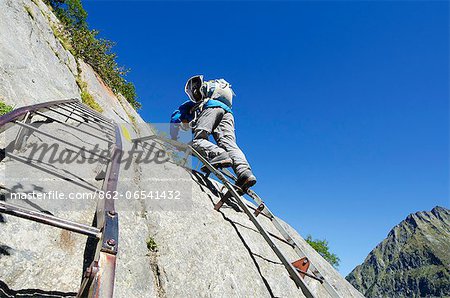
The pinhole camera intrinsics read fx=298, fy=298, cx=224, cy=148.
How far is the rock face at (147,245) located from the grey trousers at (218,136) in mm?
602

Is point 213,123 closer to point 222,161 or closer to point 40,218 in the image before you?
point 222,161

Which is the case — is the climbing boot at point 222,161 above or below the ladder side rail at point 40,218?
above

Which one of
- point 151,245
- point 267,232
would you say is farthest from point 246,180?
point 151,245

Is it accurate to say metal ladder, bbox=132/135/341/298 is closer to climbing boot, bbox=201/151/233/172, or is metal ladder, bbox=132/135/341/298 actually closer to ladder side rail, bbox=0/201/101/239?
climbing boot, bbox=201/151/233/172

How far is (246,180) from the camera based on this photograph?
5.21 m

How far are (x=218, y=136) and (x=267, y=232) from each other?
3028 millimetres

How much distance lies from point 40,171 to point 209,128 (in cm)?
324

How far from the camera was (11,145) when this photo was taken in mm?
3738

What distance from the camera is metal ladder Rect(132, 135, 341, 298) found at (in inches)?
115

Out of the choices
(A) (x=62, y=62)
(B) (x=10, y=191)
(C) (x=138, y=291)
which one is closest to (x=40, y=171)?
(B) (x=10, y=191)

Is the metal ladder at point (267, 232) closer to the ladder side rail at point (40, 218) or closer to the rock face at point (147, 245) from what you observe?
the rock face at point (147, 245)

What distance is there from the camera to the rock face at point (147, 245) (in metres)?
2.29

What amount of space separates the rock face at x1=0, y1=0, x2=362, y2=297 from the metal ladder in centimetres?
23

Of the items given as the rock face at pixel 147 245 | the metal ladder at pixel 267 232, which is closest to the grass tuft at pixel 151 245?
the rock face at pixel 147 245
